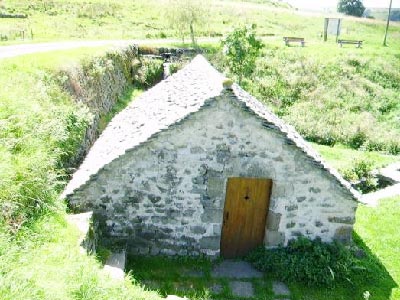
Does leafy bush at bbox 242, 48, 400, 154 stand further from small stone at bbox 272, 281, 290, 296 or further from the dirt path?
small stone at bbox 272, 281, 290, 296

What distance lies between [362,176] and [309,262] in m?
7.84

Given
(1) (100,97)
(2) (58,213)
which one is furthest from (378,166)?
(2) (58,213)

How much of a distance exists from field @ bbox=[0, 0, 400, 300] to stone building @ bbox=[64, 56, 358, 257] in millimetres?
1028

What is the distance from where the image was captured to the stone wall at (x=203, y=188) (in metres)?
9.50

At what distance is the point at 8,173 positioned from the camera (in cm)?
719

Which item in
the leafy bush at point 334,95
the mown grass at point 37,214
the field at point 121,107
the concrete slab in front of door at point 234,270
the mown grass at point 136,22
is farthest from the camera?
the mown grass at point 136,22

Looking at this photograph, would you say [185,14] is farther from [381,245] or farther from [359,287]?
[359,287]

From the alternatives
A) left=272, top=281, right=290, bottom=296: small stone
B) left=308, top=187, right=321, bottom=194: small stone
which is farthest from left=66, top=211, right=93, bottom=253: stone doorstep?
left=308, top=187, right=321, bottom=194: small stone

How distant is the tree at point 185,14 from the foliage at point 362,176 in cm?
2095

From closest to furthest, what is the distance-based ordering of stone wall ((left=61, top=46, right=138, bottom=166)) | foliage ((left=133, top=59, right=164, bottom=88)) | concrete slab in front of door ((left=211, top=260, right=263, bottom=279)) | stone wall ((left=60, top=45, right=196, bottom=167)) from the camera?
concrete slab in front of door ((left=211, top=260, right=263, bottom=279)), stone wall ((left=61, top=46, right=138, bottom=166)), stone wall ((left=60, top=45, right=196, bottom=167)), foliage ((left=133, top=59, right=164, bottom=88))

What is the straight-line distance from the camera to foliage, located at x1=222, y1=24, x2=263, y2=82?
27.1 m

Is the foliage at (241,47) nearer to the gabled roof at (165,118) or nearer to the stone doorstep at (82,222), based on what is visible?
the gabled roof at (165,118)

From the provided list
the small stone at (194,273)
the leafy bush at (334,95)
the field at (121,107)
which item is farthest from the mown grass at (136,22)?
the small stone at (194,273)

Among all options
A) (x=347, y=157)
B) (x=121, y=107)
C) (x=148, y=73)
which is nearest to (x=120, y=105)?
(x=121, y=107)
